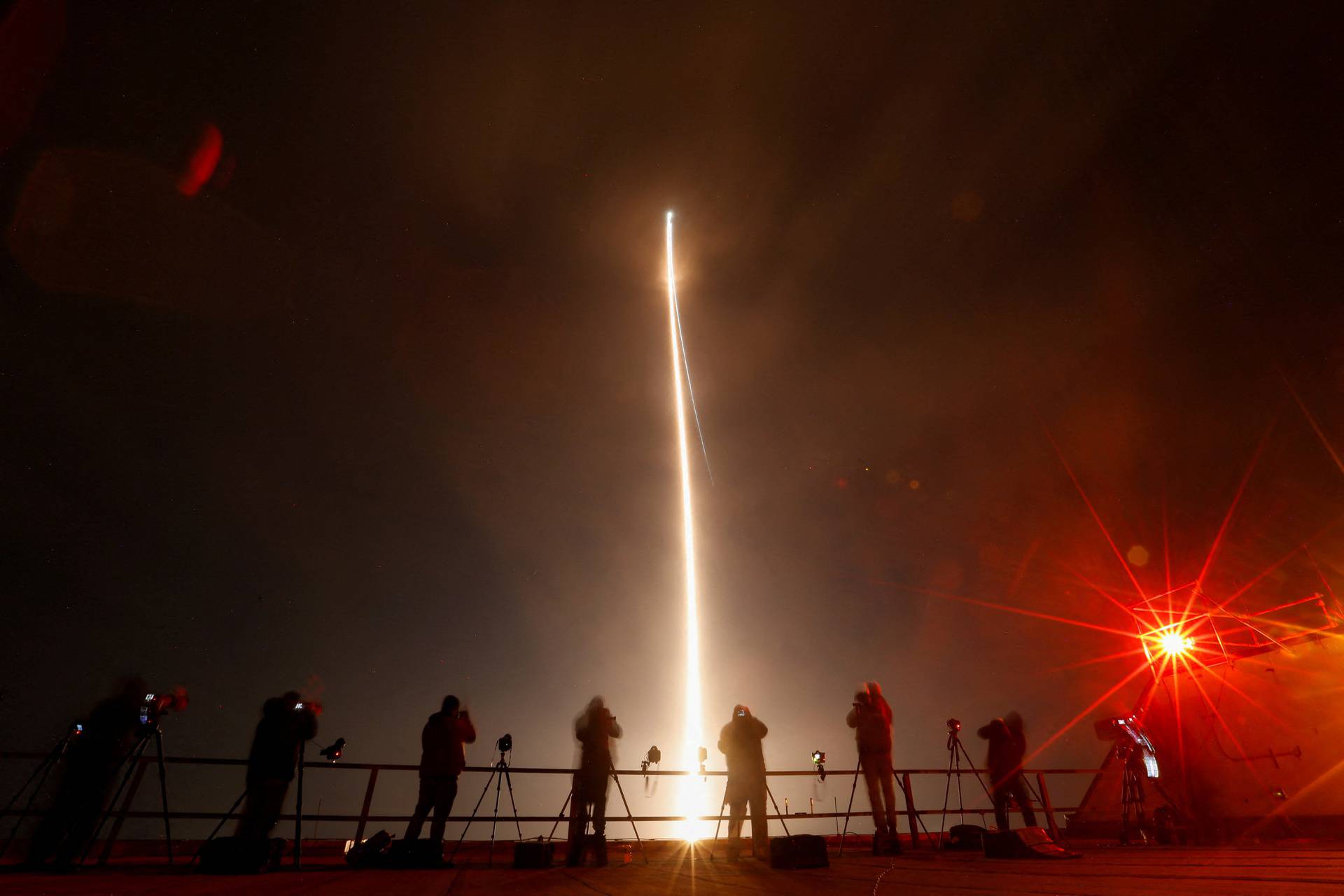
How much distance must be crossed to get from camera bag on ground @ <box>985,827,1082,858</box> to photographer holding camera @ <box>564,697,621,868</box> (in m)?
3.75

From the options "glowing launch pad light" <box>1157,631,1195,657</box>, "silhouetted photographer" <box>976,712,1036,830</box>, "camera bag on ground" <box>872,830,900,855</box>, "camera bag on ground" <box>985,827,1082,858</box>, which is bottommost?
"camera bag on ground" <box>872,830,900,855</box>

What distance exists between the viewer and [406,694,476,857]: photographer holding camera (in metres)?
6.13

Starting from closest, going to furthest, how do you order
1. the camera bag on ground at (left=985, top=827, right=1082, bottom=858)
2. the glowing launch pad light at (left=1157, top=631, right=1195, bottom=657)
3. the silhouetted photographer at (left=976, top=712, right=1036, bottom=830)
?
the camera bag on ground at (left=985, top=827, right=1082, bottom=858) < the silhouetted photographer at (left=976, top=712, right=1036, bottom=830) < the glowing launch pad light at (left=1157, top=631, right=1195, bottom=657)

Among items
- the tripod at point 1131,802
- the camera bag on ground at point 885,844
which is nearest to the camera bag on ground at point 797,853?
the camera bag on ground at point 885,844

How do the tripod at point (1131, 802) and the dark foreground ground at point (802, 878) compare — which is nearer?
the dark foreground ground at point (802, 878)

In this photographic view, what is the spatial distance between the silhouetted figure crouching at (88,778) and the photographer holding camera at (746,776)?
588 cm

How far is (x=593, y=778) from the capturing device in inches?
251

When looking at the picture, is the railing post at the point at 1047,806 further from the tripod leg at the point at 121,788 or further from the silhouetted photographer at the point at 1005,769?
the tripod leg at the point at 121,788

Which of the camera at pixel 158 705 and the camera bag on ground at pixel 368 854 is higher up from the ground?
the camera at pixel 158 705

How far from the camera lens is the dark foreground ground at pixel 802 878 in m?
3.18

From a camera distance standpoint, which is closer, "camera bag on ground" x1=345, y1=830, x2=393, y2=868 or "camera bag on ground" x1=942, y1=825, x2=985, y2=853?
"camera bag on ground" x1=345, y1=830, x2=393, y2=868

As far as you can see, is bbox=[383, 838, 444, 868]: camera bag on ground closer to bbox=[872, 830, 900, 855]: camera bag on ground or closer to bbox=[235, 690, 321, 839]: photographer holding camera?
bbox=[235, 690, 321, 839]: photographer holding camera

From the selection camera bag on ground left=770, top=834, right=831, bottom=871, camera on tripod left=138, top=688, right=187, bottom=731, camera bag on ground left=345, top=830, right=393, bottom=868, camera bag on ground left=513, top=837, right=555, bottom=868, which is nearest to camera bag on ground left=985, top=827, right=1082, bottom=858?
camera bag on ground left=770, top=834, right=831, bottom=871

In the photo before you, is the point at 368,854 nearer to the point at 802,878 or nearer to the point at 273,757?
the point at 273,757
